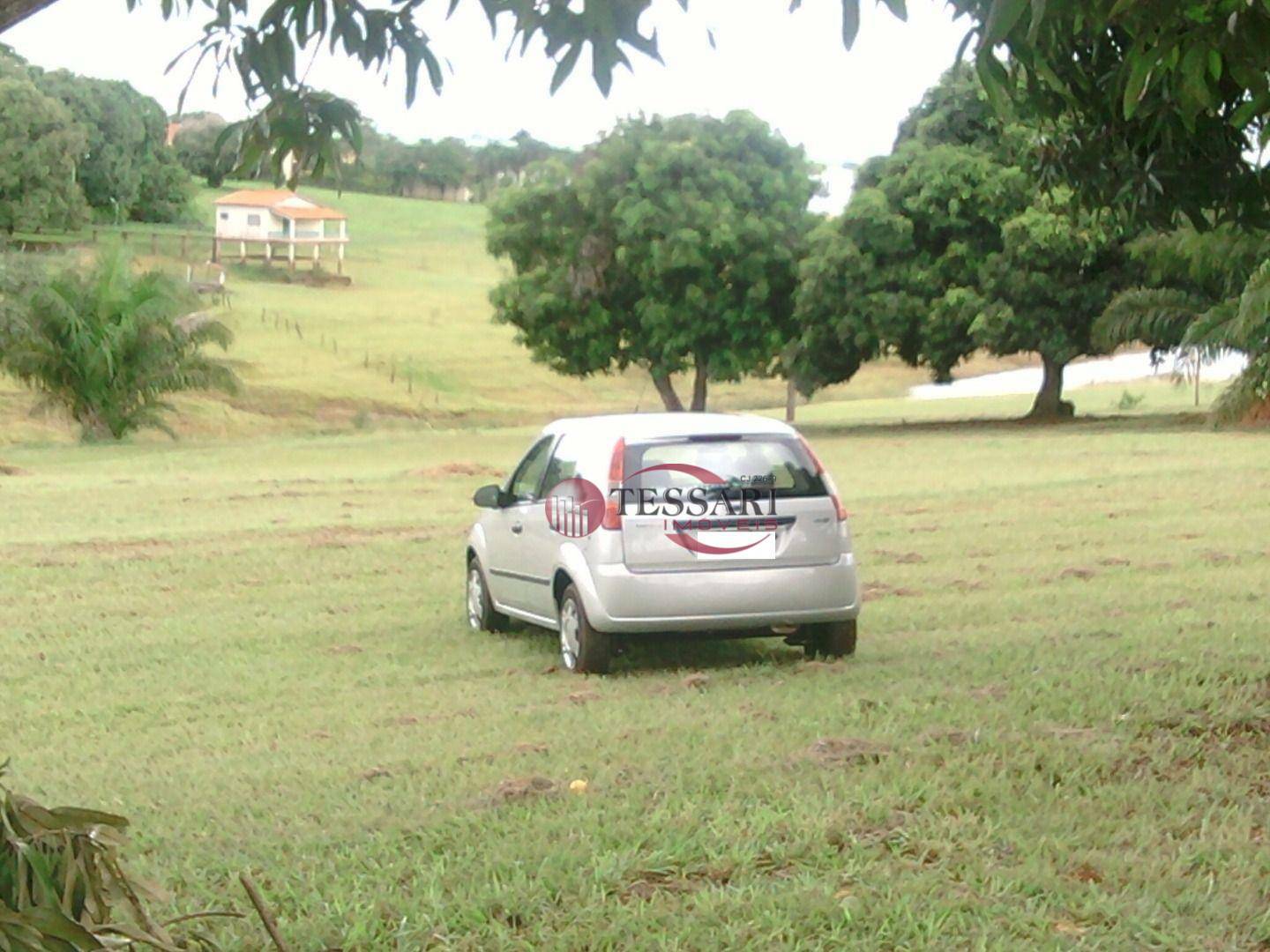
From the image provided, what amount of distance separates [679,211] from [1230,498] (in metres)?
25.9

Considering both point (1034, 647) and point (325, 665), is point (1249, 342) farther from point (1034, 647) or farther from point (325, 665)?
point (325, 665)

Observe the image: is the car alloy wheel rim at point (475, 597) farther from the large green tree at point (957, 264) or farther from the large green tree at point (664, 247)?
the large green tree at point (664, 247)

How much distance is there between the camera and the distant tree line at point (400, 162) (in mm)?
5664

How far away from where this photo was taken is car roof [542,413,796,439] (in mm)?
10633

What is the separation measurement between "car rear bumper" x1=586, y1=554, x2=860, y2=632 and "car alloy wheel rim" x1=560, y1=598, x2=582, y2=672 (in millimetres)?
316

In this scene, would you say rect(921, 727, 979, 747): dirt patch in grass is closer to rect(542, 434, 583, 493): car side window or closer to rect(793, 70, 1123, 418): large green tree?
rect(542, 434, 583, 493): car side window

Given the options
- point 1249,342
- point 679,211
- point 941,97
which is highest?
point 941,97

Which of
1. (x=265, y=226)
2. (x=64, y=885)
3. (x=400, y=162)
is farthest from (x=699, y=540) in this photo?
(x=400, y=162)

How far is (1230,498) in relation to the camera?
22.3 meters

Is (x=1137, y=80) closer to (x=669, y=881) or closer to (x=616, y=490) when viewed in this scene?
(x=669, y=881)

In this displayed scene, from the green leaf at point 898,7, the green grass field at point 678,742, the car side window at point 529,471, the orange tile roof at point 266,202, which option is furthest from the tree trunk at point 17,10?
the orange tile roof at point 266,202

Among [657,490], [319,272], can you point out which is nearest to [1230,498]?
[657,490]

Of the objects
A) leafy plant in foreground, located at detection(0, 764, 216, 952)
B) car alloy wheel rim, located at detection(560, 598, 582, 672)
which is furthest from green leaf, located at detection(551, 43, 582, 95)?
car alloy wheel rim, located at detection(560, 598, 582, 672)

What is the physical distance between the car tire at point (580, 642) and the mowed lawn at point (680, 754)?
26 cm
